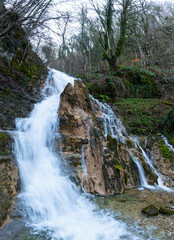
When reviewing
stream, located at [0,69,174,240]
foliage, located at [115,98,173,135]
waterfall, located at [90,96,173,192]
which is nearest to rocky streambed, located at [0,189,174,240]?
stream, located at [0,69,174,240]

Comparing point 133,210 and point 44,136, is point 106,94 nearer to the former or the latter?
point 44,136

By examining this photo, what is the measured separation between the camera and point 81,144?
6141 mm

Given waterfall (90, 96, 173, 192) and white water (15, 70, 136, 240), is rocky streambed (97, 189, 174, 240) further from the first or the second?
waterfall (90, 96, 173, 192)

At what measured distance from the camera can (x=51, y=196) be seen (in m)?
4.45

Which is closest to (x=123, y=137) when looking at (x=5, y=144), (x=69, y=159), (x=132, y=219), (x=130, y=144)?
(x=130, y=144)

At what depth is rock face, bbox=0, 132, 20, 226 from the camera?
12.0 feet

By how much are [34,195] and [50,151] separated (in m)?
1.76

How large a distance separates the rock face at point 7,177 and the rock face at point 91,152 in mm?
1674

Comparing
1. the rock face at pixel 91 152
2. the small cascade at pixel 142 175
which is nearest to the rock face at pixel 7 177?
the rock face at pixel 91 152

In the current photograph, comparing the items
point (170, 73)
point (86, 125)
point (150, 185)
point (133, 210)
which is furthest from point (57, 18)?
point (170, 73)

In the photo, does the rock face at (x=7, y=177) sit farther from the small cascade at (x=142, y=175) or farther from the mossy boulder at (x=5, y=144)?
the small cascade at (x=142, y=175)

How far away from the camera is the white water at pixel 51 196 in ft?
11.8

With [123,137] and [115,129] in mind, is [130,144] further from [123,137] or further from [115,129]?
[115,129]

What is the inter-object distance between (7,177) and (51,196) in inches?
47.2
